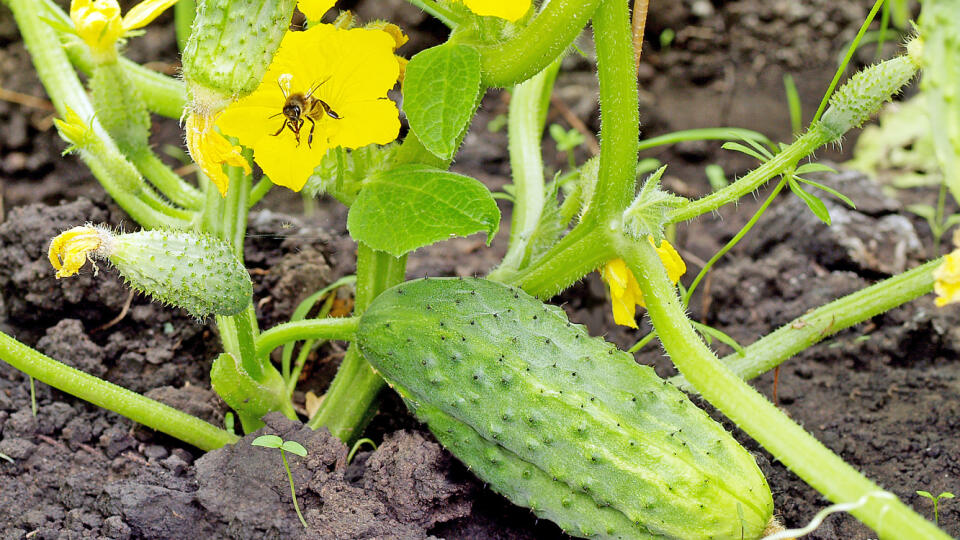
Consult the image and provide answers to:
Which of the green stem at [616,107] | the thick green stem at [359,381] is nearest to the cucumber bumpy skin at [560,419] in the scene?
the thick green stem at [359,381]

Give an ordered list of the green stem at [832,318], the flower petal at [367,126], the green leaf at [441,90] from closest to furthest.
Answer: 1. the green leaf at [441,90]
2. the flower petal at [367,126]
3. the green stem at [832,318]

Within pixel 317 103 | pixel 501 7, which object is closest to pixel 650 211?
pixel 501 7

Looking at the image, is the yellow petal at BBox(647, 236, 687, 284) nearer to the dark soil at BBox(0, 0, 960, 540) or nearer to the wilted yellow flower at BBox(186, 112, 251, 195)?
the dark soil at BBox(0, 0, 960, 540)

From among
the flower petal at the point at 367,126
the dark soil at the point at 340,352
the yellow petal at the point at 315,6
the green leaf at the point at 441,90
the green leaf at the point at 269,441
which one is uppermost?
the yellow petal at the point at 315,6

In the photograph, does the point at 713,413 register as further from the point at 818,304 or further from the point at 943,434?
the point at 818,304

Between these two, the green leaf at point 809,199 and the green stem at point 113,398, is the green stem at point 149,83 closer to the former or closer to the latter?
the green stem at point 113,398

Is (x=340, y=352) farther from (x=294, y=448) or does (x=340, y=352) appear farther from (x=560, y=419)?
(x=560, y=419)

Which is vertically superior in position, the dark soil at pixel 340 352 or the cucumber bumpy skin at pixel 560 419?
the cucumber bumpy skin at pixel 560 419

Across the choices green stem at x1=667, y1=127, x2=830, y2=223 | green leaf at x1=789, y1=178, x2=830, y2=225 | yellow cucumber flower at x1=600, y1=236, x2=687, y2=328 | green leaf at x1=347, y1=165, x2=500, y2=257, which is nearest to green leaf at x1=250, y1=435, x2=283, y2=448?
green leaf at x1=347, y1=165, x2=500, y2=257
